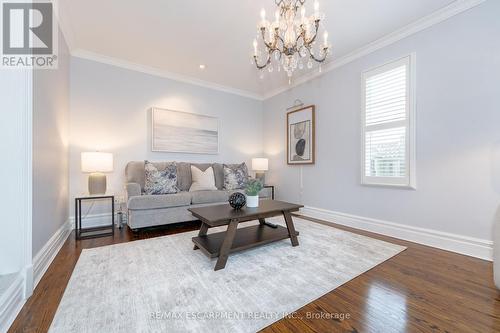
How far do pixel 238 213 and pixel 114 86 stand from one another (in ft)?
9.89

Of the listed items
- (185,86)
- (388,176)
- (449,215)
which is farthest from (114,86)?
(449,215)

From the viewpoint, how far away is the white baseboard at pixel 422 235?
6.71 feet

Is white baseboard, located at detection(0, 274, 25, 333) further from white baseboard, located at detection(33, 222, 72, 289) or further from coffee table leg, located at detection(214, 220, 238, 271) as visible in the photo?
coffee table leg, located at detection(214, 220, 238, 271)

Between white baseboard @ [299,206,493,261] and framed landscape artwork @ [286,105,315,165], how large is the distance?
1.10 meters

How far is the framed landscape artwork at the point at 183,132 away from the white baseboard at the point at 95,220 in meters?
1.27

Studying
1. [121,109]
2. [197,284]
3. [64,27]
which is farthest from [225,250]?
[64,27]

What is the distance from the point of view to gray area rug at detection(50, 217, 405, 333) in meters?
1.19

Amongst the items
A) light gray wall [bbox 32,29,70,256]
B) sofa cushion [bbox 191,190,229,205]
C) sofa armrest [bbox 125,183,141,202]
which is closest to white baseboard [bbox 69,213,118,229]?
light gray wall [bbox 32,29,70,256]

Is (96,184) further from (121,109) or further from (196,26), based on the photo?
(196,26)

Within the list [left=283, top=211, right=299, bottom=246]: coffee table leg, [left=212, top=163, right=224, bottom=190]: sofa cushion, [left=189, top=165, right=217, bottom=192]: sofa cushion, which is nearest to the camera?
[left=283, top=211, right=299, bottom=246]: coffee table leg

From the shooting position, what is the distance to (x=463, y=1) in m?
2.12

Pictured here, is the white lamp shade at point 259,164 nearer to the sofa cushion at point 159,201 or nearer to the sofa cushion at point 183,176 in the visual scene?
the sofa cushion at point 183,176

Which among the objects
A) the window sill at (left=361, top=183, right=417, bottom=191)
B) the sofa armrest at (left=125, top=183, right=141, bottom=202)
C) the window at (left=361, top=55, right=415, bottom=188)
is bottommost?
the sofa armrest at (left=125, top=183, right=141, bottom=202)

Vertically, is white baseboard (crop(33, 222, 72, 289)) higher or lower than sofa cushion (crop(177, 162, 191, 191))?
lower
